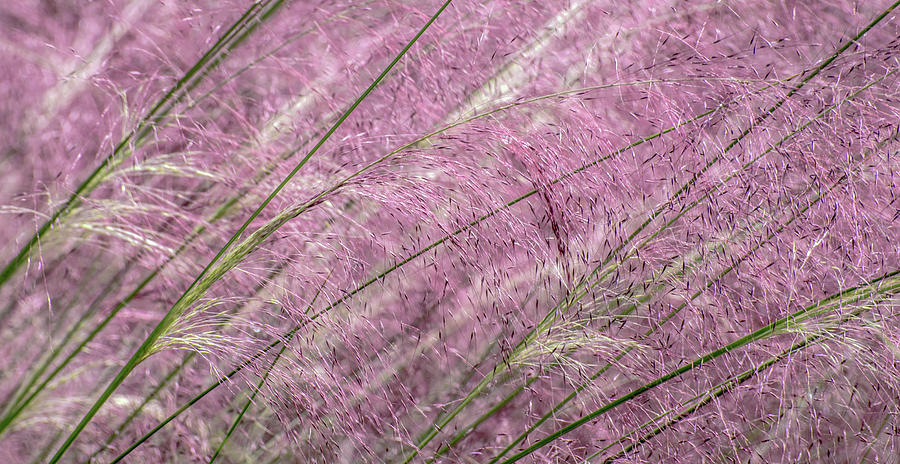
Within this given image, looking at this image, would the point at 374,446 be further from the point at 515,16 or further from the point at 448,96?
the point at 515,16

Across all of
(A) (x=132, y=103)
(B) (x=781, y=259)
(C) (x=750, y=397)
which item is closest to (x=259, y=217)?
(A) (x=132, y=103)

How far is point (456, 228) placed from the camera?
3.04ft

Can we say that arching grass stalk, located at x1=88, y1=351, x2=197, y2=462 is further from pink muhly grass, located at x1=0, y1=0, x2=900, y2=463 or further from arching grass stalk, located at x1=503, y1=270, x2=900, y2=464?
arching grass stalk, located at x1=503, y1=270, x2=900, y2=464

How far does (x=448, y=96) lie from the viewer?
4.05ft

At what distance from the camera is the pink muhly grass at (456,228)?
95cm

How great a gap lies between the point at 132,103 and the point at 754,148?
0.99 m


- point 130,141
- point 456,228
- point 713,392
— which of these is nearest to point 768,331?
point 713,392

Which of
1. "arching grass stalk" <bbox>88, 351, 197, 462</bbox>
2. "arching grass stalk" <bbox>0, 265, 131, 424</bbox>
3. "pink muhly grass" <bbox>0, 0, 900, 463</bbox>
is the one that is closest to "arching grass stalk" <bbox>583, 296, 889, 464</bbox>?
"pink muhly grass" <bbox>0, 0, 900, 463</bbox>

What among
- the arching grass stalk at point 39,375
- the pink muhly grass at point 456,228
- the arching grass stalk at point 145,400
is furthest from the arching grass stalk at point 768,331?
the arching grass stalk at point 39,375

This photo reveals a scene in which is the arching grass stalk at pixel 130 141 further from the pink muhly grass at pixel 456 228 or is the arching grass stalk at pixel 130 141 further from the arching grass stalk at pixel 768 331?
the arching grass stalk at pixel 768 331

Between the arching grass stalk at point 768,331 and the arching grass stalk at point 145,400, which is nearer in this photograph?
the arching grass stalk at point 768,331

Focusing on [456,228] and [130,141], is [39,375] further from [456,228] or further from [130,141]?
[456,228]

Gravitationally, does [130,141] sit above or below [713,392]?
above

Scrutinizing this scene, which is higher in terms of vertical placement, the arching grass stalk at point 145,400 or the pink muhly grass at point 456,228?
the pink muhly grass at point 456,228
